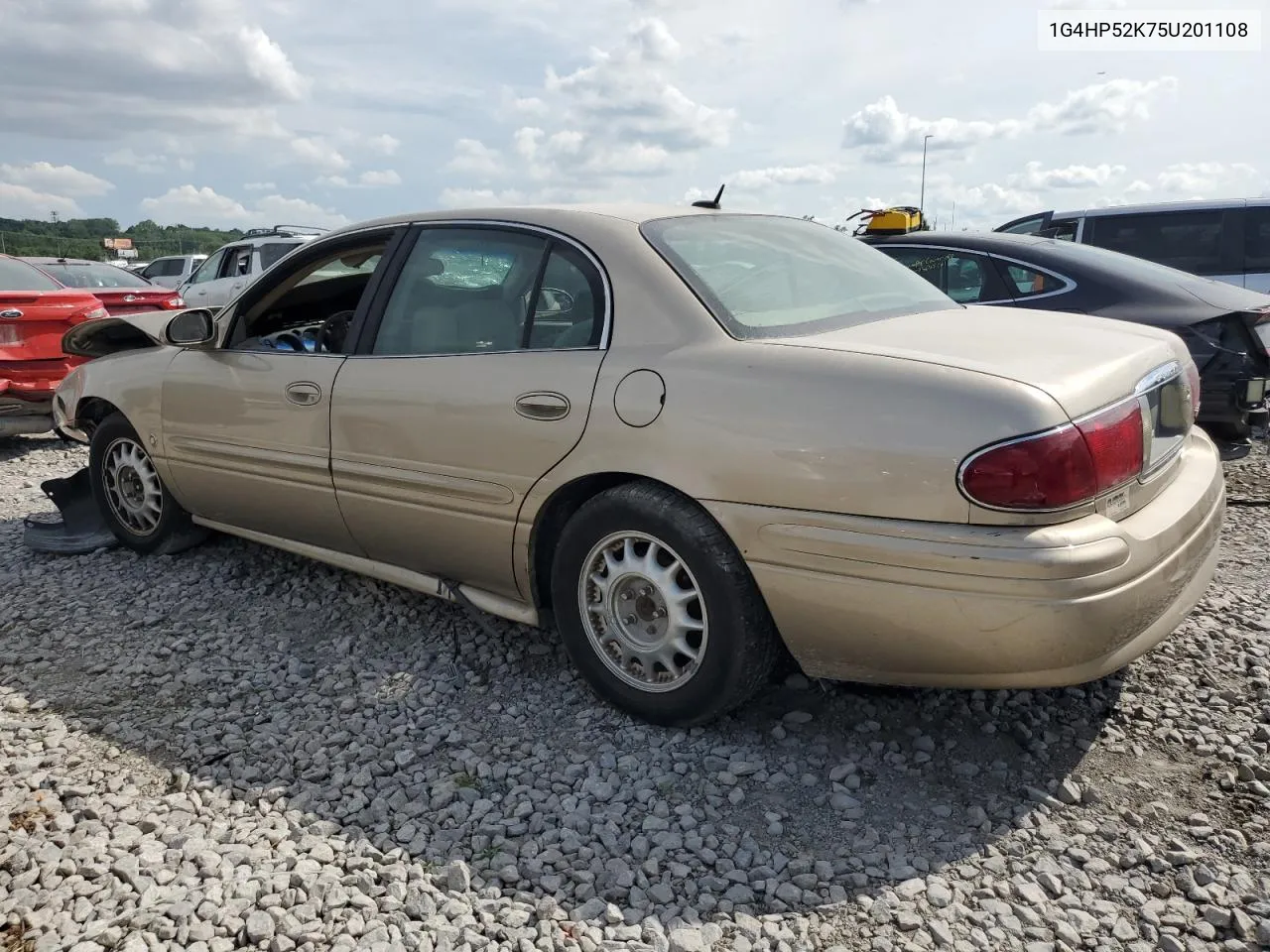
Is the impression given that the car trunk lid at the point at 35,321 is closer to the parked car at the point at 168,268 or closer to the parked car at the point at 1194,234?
the parked car at the point at 1194,234

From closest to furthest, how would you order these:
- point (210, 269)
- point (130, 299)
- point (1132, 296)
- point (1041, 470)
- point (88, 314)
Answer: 1. point (1041, 470)
2. point (1132, 296)
3. point (88, 314)
4. point (130, 299)
5. point (210, 269)

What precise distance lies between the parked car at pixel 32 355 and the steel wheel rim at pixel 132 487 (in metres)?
2.90

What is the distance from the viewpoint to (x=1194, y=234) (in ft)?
29.7

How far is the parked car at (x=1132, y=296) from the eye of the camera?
198 inches

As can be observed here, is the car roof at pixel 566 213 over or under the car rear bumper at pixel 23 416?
over

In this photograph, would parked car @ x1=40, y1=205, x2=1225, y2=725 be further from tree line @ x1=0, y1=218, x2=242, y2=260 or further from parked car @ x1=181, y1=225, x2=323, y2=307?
tree line @ x1=0, y1=218, x2=242, y2=260

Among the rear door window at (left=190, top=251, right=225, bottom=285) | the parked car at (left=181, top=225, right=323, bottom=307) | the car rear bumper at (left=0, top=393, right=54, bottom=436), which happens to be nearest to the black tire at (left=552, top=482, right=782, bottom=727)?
the car rear bumper at (left=0, top=393, right=54, bottom=436)

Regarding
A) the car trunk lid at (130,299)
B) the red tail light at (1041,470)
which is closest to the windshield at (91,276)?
the car trunk lid at (130,299)

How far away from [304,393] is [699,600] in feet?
5.96

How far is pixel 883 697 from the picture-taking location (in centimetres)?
312

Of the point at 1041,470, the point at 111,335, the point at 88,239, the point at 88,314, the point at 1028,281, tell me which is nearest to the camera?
the point at 1041,470

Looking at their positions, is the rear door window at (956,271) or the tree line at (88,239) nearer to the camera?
the rear door window at (956,271)

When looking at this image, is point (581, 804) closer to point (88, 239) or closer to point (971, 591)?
point (971, 591)

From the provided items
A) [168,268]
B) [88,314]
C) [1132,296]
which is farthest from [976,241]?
[168,268]
